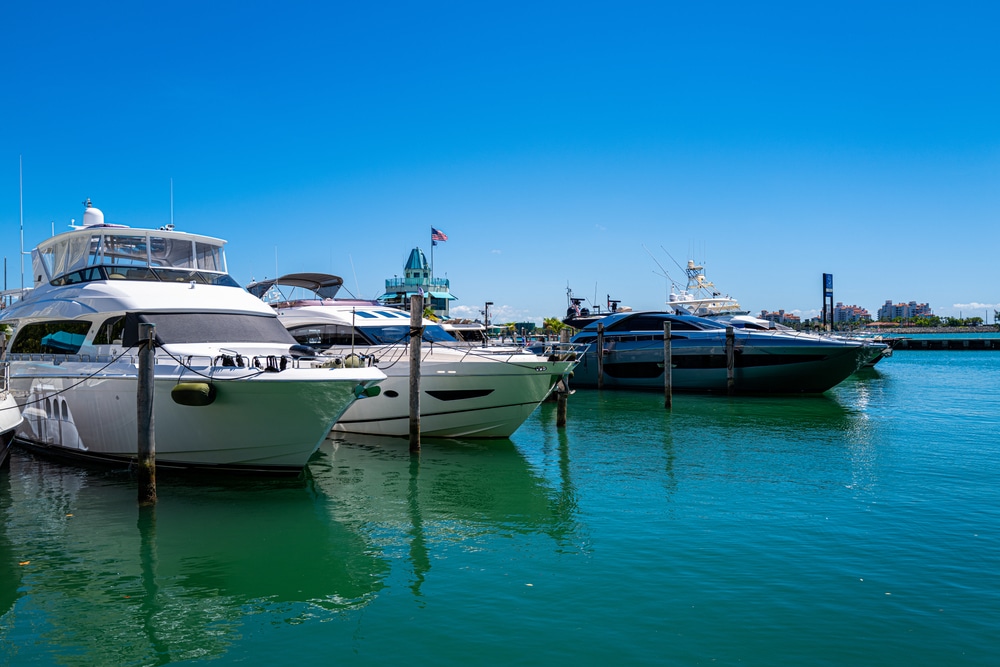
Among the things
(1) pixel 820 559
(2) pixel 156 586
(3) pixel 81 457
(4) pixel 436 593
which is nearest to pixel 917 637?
(1) pixel 820 559

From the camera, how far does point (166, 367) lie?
39.1 ft

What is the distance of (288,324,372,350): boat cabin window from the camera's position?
19.7 metres

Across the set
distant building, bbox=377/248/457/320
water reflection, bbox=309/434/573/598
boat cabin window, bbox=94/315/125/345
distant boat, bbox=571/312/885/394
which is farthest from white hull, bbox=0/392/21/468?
distant building, bbox=377/248/457/320

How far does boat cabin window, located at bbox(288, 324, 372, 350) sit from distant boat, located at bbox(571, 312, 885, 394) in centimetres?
1670

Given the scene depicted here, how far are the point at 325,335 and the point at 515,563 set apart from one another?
12681 millimetres

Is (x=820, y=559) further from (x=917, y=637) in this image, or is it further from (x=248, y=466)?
(x=248, y=466)

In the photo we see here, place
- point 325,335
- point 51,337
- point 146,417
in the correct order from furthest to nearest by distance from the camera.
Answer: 1. point 325,335
2. point 51,337
3. point 146,417

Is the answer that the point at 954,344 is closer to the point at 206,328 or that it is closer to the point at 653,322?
the point at 653,322

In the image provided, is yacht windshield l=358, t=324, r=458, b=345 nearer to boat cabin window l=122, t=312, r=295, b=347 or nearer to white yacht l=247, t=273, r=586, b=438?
white yacht l=247, t=273, r=586, b=438

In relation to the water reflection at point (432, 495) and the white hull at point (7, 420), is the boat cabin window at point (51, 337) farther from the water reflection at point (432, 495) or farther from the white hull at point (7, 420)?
the water reflection at point (432, 495)

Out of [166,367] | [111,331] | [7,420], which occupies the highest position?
[111,331]

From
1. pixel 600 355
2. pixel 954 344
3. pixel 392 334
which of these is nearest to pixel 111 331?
pixel 392 334

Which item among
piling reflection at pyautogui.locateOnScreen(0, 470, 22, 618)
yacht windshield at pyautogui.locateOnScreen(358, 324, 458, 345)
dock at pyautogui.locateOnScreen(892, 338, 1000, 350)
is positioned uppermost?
yacht windshield at pyautogui.locateOnScreen(358, 324, 458, 345)

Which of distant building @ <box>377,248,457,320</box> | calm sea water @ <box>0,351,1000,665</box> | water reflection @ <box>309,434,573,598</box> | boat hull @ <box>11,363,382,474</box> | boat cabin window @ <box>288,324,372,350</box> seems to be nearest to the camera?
calm sea water @ <box>0,351,1000,665</box>
